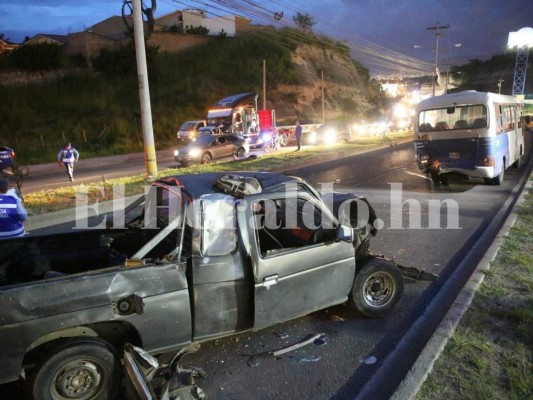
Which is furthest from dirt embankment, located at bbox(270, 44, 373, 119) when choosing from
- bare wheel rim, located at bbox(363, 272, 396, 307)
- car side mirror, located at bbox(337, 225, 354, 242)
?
car side mirror, located at bbox(337, 225, 354, 242)

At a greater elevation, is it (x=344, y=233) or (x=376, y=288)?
(x=344, y=233)

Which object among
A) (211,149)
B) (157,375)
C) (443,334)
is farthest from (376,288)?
(211,149)

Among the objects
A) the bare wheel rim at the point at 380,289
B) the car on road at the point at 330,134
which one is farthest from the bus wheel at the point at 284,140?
the bare wheel rim at the point at 380,289

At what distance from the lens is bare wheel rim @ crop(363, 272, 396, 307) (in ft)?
14.9

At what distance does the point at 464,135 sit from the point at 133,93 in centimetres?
3435

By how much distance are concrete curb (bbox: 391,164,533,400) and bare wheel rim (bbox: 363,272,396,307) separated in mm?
615

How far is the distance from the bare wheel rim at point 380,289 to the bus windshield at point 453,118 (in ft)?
27.4

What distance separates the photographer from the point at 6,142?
27359 millimetres

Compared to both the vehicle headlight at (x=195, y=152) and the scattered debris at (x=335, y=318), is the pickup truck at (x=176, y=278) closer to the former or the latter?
the scattered debris at (x=335, y=318)

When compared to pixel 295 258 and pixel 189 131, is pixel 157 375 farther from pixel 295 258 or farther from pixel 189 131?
pixel 189 131

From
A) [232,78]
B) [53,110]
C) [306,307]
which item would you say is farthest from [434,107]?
[232,78]

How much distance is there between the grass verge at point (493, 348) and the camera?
3152 millimetres

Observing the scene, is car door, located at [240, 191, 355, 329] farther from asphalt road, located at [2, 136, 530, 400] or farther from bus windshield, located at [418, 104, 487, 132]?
bus windshield, located at [418, 104, 487, 132]

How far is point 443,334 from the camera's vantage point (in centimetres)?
388
